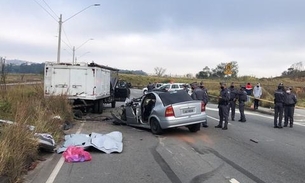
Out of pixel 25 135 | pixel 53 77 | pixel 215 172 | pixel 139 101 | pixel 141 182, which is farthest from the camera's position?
pixel 53 77

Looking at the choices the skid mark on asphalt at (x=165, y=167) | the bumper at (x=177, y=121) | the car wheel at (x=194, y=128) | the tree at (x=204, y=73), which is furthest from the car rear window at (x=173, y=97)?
the tree at (x=204, y=73)

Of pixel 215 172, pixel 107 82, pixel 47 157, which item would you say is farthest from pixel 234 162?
pixel 107 82

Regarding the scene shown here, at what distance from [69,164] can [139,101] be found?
7.36 metres

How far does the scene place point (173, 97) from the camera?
14211 millimetres

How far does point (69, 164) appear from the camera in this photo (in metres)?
8.96

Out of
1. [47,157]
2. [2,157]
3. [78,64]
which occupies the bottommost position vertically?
[47,157]

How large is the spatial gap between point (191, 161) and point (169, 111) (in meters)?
4.41

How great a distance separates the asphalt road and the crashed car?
44cm

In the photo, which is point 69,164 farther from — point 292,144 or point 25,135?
point 292,144

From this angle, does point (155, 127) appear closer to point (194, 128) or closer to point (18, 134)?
point (194, 128)

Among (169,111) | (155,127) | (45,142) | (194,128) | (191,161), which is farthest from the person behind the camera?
(194,128)

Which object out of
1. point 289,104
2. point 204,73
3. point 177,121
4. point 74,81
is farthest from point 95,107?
point 204,73

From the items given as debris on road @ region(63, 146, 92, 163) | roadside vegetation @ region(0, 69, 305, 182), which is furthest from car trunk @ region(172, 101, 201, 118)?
debris on road @ region(63, 146, 92, 163)

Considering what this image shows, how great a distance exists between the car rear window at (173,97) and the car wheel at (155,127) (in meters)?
0.73
